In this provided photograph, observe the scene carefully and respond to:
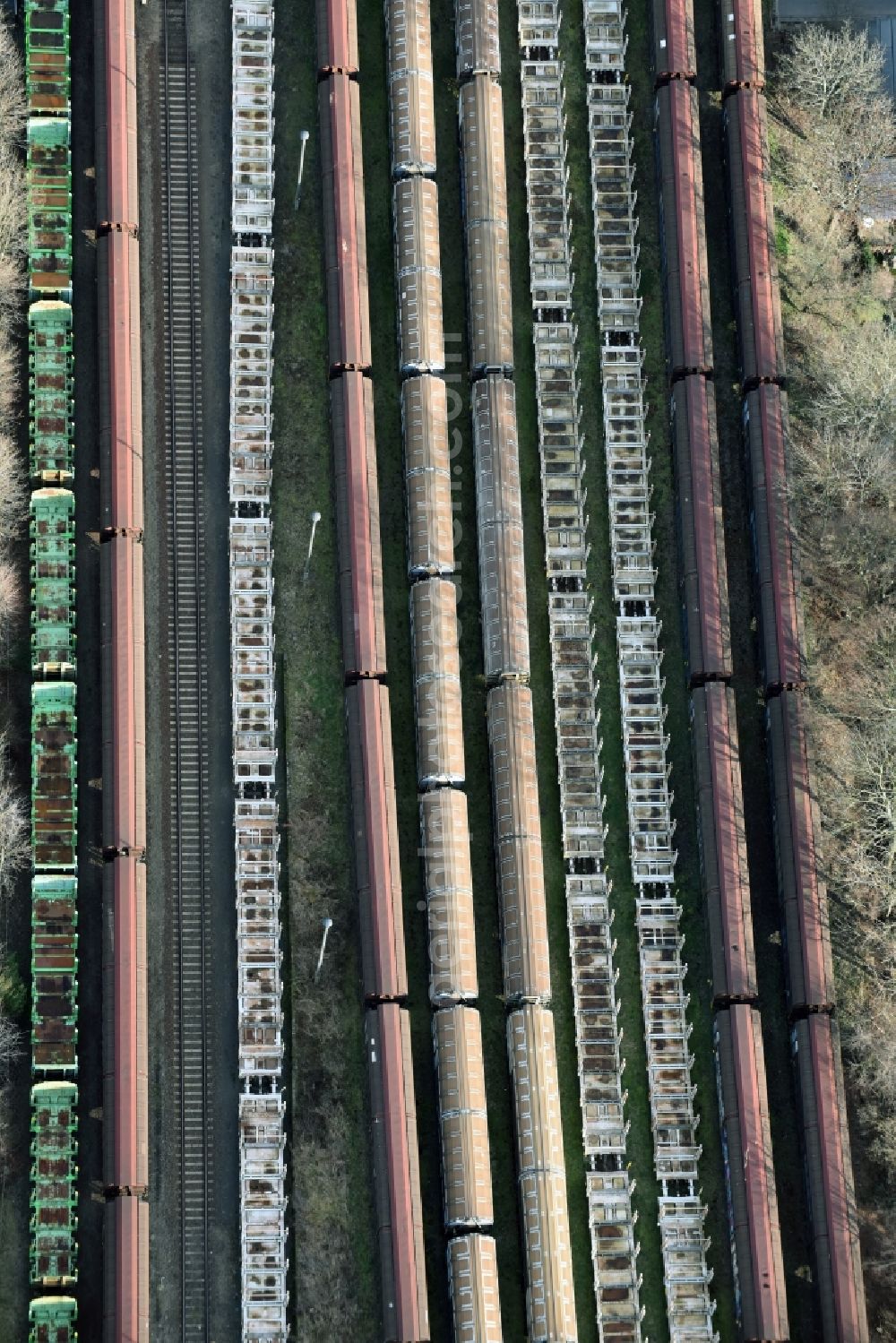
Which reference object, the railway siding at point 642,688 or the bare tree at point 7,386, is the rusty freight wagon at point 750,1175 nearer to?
the railway siding at point 642,688

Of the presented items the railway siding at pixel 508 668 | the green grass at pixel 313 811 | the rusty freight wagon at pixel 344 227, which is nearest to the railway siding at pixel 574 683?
the railway siding at pixel 508 668

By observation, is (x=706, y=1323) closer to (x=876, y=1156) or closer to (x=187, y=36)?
(x=876, y=1156)

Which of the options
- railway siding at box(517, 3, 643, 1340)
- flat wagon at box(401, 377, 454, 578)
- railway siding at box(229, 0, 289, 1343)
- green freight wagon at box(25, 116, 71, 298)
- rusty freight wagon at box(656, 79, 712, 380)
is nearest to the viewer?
railway siding at box(229, 0, 289, 1343)

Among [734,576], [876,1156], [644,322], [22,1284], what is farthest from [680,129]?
[22,1284]

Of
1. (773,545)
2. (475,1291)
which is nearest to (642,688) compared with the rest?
(773,545)

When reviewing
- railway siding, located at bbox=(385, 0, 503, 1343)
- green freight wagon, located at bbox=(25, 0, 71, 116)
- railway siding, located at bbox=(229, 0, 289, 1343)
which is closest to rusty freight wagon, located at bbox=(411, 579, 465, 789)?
railway siding, located at bbox=(385, 0, 503, 1343)

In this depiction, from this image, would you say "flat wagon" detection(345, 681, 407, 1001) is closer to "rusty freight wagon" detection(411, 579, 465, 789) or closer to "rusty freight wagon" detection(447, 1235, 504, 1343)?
"rusty freight wagon" detection(411, 579, 465, 789)

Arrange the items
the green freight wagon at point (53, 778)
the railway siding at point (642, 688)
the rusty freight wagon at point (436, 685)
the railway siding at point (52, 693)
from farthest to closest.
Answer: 1. the rusty freight wagon at point (436, 685)
2. the green freight wagon at point (53, 778)
3. the railway siding at point (642, 688)
4. the railway siding at point (52, 693)
